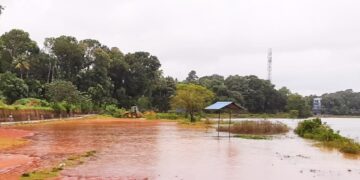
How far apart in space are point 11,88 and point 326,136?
143 feet

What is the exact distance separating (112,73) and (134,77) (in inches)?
181

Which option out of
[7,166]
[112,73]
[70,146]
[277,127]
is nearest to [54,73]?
[112,73]

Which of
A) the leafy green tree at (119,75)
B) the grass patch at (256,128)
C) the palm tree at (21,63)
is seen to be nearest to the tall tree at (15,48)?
the palm tree at (21,63)

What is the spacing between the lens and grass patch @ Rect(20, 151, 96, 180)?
43.7 feet

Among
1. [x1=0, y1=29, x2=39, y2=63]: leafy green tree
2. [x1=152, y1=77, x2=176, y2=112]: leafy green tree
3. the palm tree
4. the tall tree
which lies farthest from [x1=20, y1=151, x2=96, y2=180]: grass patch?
[x1=152, y1=77, x2=176, y2=112]: leafy green tree

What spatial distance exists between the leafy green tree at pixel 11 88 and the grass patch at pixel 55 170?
4438cm

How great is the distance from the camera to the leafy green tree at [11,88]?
5953cm

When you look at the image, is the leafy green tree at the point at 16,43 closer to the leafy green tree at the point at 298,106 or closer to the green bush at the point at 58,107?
the green bush at the point at 58,107

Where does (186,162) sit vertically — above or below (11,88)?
below

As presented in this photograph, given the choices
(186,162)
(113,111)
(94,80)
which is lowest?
(186,162)

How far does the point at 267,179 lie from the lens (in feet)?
46.8

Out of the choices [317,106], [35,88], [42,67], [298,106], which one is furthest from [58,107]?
[317,106]

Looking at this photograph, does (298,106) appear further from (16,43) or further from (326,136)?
(326,136)

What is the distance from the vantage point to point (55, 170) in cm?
1470
